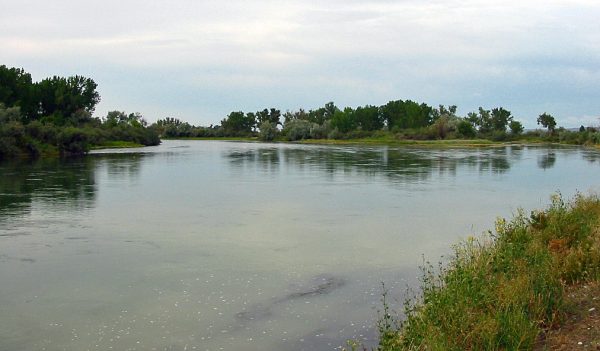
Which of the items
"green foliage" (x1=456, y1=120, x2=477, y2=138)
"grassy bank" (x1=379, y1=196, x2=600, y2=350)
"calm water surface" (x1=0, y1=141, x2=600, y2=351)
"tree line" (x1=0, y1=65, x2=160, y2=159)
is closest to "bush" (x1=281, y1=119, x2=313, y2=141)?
"green foliage" (x1=456, y1=120, x2=477, y2=138)

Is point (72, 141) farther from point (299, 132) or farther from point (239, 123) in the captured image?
point (239, 123)

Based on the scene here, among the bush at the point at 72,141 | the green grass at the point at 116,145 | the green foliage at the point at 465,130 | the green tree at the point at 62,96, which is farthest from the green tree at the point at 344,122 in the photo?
the bush at the point at 72,141

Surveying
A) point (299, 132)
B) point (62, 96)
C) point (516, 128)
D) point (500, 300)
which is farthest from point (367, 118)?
point (500, 300)

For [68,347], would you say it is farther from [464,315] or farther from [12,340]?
[464,315]

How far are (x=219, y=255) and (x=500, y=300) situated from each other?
841 centimetres

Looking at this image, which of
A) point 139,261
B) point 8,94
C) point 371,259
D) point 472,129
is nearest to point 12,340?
point 139,261

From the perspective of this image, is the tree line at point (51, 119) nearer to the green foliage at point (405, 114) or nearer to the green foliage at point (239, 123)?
the green foliage at point (405, 114)

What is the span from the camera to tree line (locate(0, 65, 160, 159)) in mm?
58562

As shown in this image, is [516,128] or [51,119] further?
[516,128]

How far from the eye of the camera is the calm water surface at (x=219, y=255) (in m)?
9.66

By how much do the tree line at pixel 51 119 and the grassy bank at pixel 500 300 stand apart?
176 ft

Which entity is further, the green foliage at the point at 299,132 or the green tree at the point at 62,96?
the green foliage at the point at 299,132

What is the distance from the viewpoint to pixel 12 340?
362 inches

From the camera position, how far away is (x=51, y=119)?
242ft
